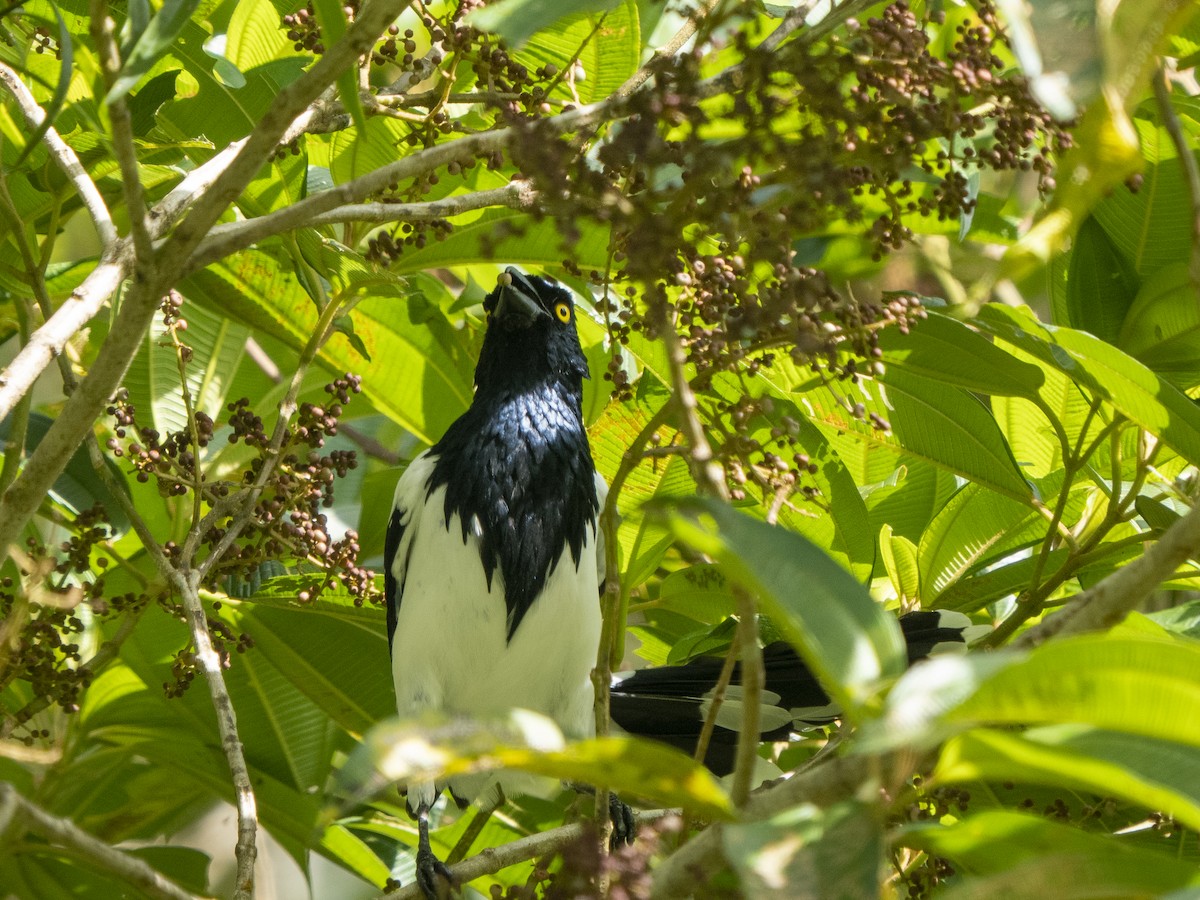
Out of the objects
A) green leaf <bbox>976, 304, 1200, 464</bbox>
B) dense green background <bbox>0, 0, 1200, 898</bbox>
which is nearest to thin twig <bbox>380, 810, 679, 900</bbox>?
dense green background <bbox>0, 0, 1200, 898</bbox>

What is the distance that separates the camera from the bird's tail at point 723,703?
3146 mm

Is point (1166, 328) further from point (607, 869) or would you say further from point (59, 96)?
point (59, 96)

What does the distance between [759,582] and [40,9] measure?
253 centimetres

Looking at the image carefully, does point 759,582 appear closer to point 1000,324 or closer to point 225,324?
point 1000,324

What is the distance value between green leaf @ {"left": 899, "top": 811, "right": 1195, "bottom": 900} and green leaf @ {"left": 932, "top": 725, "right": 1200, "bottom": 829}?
0.22 feet

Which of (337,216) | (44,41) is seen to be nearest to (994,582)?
(337,216)

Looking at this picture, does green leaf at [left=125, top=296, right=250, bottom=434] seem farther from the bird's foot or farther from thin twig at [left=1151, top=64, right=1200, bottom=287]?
thin twig at [left=1151, top=64, right=1200, bottom=287]

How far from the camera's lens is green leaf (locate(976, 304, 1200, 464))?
7.40 feet

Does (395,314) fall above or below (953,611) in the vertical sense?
above

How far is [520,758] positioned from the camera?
1.13m

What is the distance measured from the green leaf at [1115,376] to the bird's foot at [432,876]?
1.43 m

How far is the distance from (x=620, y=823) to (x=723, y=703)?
59 cm

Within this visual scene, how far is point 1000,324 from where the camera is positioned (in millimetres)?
2475

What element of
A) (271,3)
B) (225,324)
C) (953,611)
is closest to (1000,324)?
(953,611)
